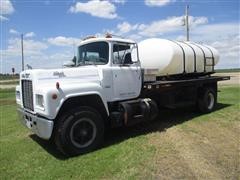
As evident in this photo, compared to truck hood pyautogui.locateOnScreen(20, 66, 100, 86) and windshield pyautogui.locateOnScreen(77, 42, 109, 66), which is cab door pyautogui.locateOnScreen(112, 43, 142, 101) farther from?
truck hood pyautogui.locateOnScreen(20, 66, 100, 86)

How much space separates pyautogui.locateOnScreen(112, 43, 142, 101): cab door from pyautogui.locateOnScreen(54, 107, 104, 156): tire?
1082 mm

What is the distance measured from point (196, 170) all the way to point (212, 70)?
7384 millimetres

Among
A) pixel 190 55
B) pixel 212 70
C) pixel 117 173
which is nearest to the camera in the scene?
pixel 117 173

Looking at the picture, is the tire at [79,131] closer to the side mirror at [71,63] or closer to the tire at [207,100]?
the side mirror at [71,63]

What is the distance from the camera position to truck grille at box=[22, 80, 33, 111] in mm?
6904

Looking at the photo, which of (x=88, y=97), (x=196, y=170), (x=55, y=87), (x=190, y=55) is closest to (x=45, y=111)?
(x=55, y=87)

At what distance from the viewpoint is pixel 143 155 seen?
20.7 feet

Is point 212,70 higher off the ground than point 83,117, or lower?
higher

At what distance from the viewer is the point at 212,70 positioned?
1213cm

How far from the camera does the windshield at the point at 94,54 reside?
7.62 metres

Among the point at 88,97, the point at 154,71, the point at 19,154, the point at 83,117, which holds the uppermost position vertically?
the point at 154,71

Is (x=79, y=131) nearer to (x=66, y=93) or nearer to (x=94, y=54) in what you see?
(x=66, y=93)

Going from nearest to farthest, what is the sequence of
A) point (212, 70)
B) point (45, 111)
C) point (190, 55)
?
point (45, 111)
point (190, 55)
point (212, 70)

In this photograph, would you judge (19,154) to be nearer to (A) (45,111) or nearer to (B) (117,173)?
(A) (45,111)
